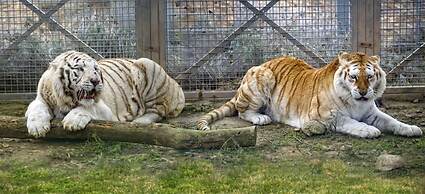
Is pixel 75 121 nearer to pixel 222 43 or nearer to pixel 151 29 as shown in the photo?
pixel 151 29

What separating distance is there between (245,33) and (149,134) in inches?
103

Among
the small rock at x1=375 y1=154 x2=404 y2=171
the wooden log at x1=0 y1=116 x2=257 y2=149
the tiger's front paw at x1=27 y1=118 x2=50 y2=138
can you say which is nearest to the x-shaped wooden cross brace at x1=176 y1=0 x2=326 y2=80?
the wooden log at x1=0 y1=116 x2=257 y2=149

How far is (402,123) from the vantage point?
7.01m

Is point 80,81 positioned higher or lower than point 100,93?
higher

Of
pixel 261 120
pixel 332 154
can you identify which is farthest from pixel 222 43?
pixel 332 154

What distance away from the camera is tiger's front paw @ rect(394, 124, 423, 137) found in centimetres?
684

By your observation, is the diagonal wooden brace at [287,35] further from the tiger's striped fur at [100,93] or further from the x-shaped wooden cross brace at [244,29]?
the tiger's striped fur at [100,93]

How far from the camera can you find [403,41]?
8.57 metres

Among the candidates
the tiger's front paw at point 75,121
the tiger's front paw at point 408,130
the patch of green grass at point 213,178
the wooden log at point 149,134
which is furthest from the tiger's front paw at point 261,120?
the tiger's front paw at point 75,121

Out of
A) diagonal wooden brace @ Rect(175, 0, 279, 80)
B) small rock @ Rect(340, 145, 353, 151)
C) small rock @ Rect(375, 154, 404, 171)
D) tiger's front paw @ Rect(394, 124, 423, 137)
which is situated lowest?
small rock @ Rect(375, 154, 404, 171)

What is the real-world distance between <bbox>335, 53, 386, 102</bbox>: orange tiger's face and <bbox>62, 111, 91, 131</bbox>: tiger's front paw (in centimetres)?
216

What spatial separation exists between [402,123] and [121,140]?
242 cm

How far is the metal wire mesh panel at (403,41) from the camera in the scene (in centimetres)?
846

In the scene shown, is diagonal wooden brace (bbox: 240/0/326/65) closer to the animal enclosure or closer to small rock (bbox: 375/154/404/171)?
the animal enclosure
